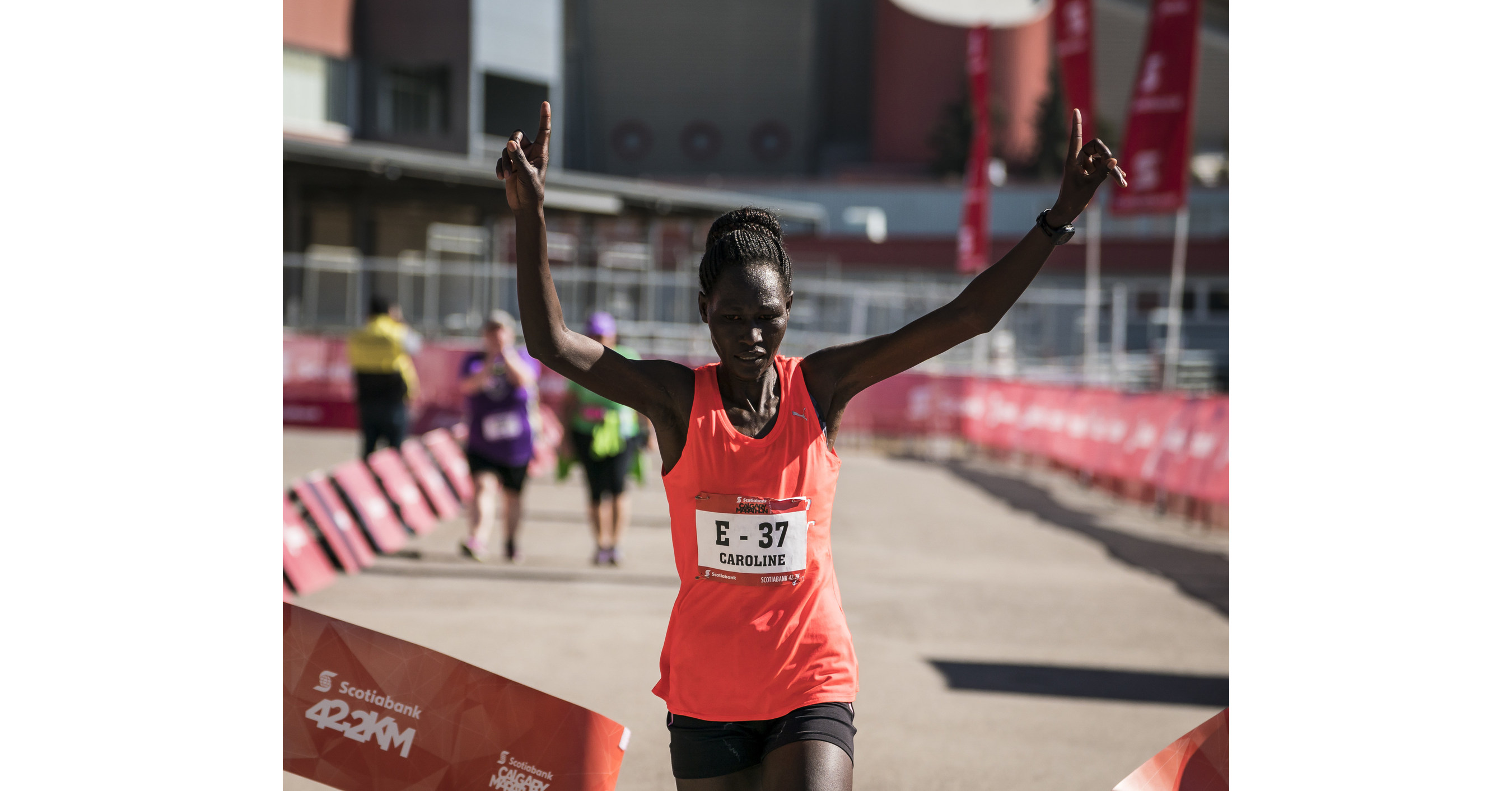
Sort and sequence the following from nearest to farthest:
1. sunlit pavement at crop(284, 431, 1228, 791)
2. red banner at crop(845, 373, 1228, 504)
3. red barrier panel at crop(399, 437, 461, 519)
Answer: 1. sunlit pavement at crop(284, 431, 1228, 791)
2. red barrier panel at crop(399, 437, 461, 519)
3. red banner at crop(845, 373, 1228, 504)

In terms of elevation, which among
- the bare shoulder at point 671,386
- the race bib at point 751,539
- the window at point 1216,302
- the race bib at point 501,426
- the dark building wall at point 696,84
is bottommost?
the race bib at point 501,426

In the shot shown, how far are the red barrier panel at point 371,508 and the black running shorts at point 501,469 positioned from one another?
0.89 metres

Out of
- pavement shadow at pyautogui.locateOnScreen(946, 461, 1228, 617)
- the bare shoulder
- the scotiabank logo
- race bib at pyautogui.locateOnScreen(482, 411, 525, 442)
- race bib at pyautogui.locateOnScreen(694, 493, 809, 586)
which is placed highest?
the bare shoulder

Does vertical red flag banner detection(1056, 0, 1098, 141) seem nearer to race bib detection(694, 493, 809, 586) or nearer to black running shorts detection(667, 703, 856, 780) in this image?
race bib detection(694, 493, 809, 586)

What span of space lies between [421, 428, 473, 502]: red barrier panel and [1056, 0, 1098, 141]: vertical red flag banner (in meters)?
9.04

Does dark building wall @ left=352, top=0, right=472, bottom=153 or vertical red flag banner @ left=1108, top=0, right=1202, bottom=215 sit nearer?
vertical red flag banner @ left=1108, top=0, right=1202, bottom=215

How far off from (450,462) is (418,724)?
9.73 m

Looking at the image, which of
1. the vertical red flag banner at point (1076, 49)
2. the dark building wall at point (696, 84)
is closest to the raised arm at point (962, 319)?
the vertical red flag banner at point (1076, 49)

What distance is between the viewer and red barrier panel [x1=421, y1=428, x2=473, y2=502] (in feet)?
40.9

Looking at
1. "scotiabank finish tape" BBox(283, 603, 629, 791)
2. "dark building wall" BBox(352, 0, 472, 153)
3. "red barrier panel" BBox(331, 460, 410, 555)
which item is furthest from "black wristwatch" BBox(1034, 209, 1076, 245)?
"dark building wall" BBox(352, 0, 472, 153)

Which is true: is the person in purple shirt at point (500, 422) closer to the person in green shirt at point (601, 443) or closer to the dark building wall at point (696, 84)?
the person in green shirt at point (601, 443)

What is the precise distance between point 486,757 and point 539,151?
142 cm

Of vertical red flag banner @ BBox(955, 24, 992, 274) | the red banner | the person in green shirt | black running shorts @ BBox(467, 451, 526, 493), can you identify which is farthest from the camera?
vertical red flag banner @ BBox(955, 24, 992, 274)

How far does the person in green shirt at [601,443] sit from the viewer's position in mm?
9758
